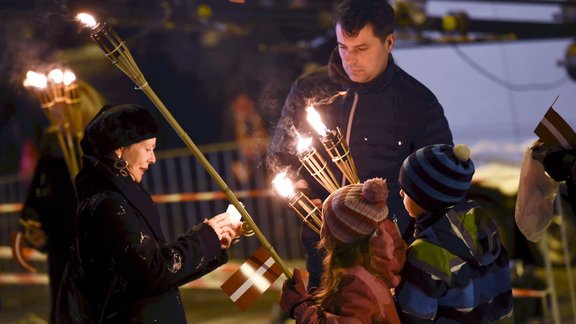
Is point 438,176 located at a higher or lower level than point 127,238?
higher

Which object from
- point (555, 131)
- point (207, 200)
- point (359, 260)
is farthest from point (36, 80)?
point (207, 200)

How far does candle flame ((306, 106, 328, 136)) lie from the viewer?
339cm

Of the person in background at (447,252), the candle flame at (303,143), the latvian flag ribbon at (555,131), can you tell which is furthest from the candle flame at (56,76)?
the latvian flag ribbon at (555,131)

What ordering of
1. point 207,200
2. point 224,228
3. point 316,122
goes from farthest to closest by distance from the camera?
point 207,200
point 316,122
point 224,228

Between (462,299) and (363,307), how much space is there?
329mm

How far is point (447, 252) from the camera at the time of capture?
290 centimetres

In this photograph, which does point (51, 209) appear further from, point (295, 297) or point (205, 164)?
point (295, 297)

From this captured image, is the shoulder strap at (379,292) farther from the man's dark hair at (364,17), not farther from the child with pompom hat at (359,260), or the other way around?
the man's dark hair at (364,17)

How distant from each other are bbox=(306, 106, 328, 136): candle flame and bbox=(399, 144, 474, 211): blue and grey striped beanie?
1.64ft

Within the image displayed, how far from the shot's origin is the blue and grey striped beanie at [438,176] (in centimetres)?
291

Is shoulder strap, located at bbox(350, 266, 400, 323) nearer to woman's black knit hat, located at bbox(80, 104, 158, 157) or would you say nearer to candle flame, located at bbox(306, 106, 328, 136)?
candle flame, located at bbox(306, 106, 328, 136)

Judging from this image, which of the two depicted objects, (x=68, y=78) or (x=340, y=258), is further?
(x=68, y=78)

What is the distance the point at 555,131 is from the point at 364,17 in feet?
2.68

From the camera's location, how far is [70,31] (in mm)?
4188
